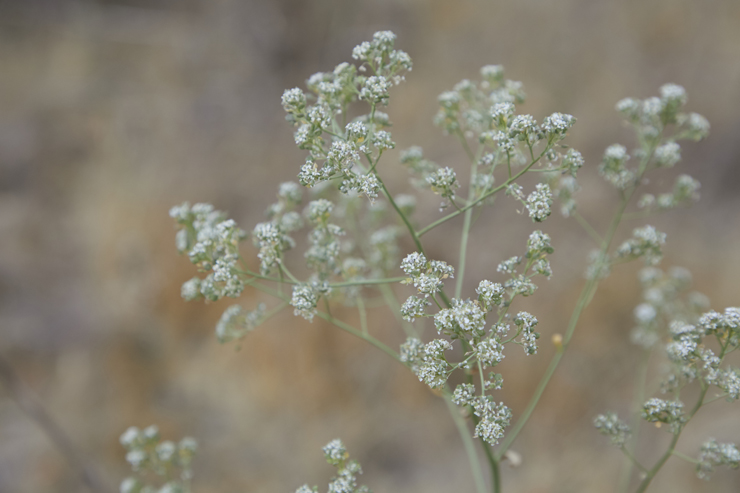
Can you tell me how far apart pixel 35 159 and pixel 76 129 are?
17 cm

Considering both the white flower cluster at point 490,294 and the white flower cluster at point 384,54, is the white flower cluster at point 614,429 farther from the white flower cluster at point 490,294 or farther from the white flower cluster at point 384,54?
the white flower cluster at point 384,54

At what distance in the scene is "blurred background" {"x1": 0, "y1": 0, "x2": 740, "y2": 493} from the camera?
1.58 metres

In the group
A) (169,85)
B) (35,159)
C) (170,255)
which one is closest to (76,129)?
(35,159)


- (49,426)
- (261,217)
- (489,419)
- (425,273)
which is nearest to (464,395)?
(489,419)

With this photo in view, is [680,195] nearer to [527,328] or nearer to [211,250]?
[527,328]

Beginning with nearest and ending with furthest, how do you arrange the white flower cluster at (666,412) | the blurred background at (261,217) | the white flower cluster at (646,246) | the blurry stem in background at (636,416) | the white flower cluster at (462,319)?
1. the white flower cluster at (462,319)
2. the white flower cluster at (666,412)
3. the white flower cluster at (646,246)
4. the blurry stem in background at (636,416)
5. the blurred background at (261,217)

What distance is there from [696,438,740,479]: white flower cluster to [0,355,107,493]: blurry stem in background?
1.58 metres

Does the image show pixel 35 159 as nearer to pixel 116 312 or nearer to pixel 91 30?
pixel 91 30

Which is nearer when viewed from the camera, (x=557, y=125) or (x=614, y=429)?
(x=557, y=125)

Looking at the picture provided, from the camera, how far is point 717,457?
0.67 m

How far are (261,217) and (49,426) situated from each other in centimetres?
88

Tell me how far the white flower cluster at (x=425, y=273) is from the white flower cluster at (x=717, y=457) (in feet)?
1.39

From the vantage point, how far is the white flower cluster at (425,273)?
1.83 feet

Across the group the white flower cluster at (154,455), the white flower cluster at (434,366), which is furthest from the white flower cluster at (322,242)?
the white flower cluster at (154,455)
